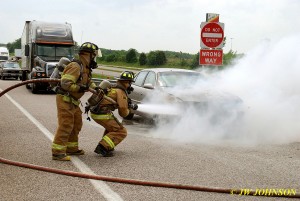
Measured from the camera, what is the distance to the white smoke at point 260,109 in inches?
346

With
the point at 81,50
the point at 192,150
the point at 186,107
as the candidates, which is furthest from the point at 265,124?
the point at 81,50

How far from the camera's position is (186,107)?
884cm

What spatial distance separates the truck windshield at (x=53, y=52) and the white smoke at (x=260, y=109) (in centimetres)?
1273

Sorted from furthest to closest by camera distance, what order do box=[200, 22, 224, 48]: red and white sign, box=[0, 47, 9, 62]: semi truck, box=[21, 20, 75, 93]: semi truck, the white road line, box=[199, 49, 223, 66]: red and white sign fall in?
box=[0, 47, 9, 62]: semi truck, box=[21, 20, 75, 93]: semi truck, box=[199, 49, 223, 66]: red and white sign, box=[200, 22, 224, 48]: red and white sign, the white road line

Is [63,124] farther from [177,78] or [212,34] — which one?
[212,34]

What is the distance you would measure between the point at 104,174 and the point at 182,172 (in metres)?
1.04

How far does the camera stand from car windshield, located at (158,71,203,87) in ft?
33.1

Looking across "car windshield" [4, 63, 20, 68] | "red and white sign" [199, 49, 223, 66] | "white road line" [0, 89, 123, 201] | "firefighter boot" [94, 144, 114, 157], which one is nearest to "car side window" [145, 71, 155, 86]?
"red and white sign" [199, 49, 223, 66]

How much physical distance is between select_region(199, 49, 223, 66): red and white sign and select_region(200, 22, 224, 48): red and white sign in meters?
0.18

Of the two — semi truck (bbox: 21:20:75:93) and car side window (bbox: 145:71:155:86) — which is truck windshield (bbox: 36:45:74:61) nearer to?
semi truck (bbox: 21:20:75:93)

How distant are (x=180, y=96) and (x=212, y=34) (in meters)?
3.96

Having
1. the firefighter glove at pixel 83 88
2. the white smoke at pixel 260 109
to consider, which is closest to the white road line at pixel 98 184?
the firefighter glove at pixel 83 88

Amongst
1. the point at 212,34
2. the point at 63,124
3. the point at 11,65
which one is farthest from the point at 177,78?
the point at 11,65

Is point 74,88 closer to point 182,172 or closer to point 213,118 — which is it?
point 182,172
